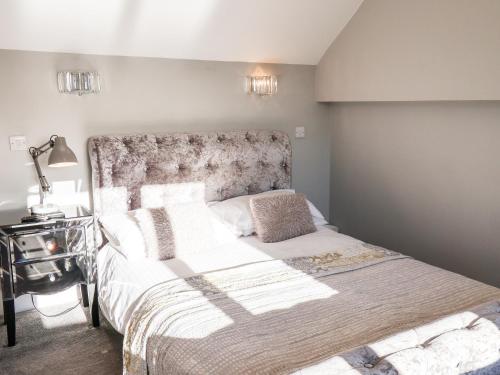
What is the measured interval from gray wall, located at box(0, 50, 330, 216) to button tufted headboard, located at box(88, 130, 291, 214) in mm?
138

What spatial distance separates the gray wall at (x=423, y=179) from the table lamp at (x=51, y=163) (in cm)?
202

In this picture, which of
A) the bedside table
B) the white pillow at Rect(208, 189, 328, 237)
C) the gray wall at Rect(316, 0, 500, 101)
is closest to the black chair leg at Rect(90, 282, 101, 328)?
the bedside table

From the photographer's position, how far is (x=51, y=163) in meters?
2.65

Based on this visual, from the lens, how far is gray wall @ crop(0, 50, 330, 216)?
278 cm

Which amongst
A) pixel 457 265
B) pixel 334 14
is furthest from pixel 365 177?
pixel 334 14

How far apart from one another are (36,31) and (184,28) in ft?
2.72

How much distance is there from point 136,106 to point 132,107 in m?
0.03

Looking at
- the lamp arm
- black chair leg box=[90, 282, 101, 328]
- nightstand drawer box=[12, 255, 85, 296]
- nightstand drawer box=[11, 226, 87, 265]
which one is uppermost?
the lamp arm

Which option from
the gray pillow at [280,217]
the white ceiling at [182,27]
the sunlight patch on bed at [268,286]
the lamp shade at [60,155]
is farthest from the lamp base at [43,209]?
the gray pillow at [280,217]

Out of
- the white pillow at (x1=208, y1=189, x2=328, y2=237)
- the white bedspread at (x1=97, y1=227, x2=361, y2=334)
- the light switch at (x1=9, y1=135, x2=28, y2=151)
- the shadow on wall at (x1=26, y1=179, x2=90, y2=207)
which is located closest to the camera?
the white bedspread at (x1=97, y1=227, x2=361, y2=334)

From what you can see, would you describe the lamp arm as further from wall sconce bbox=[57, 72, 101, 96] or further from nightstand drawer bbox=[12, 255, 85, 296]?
nightstand drawer bbox=[12, 255, 85, 296]

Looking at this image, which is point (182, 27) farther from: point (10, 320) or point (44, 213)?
point (10, 320)

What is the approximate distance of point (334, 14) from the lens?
330 cm

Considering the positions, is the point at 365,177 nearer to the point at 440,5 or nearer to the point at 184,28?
the point at 440,5
